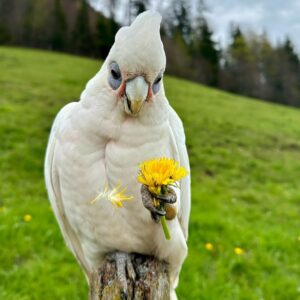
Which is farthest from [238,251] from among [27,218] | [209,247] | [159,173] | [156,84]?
[159,173]

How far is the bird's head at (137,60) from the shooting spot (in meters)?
1.50

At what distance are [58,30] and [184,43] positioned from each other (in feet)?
21.0

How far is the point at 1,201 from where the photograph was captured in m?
4.51

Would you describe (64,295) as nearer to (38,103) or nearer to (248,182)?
(248,182)

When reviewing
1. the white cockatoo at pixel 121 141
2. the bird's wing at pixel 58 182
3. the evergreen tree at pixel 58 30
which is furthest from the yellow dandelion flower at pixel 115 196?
the evergreen tree at pixel 58 30

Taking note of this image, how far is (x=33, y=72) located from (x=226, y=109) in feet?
19.3

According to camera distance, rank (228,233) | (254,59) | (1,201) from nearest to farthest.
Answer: (228,233) → (1,201) → (254,59)

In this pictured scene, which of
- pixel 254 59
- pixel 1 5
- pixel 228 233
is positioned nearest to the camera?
pixel 228 233

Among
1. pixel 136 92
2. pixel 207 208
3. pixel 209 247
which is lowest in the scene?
pixel 207 208

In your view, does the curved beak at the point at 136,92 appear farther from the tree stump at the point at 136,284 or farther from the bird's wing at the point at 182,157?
the tree stump at the point at 136,284

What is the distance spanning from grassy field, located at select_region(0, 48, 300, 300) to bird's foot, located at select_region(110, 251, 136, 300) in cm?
146

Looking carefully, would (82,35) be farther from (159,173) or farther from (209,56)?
(159,173)

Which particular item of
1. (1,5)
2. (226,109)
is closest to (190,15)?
(1,5)

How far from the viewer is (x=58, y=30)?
19.8m
